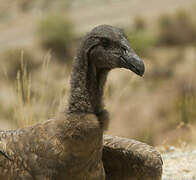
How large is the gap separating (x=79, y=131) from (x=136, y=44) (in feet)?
45.1

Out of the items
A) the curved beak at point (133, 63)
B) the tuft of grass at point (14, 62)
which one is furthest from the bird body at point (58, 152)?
the tuft of grass at point (14, 62)

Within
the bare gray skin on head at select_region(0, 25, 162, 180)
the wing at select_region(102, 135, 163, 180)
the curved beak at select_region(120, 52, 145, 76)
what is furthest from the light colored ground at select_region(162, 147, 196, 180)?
the curved beak at select_region(120, 52, 145, 76)

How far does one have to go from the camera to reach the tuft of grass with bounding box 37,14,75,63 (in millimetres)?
26969

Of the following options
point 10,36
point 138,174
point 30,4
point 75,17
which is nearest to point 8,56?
point 10,36

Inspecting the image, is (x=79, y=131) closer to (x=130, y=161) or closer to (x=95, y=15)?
(x=130, y=161)

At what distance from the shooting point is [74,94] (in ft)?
12.1

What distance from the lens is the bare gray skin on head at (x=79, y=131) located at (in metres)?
3.60

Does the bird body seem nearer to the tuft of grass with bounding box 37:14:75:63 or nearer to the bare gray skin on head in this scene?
the bare gray skin on head

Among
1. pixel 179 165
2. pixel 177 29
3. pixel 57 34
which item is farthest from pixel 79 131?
pixel 177 29

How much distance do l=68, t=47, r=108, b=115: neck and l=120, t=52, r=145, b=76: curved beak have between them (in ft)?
0.69

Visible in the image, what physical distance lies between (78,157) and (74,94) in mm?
469

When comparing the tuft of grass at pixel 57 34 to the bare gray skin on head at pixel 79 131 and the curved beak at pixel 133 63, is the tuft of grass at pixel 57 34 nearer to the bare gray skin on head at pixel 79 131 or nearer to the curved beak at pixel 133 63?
the bare gray skin on head at pixel 79 131

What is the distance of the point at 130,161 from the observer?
441 centimetres

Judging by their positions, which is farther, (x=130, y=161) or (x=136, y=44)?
(x=136, y=44)
